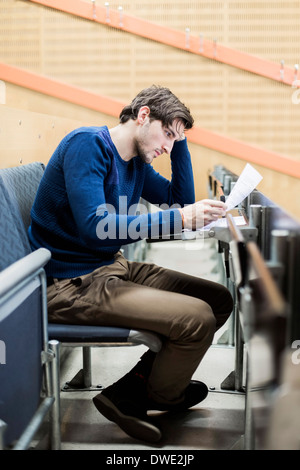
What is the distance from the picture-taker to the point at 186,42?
491cm

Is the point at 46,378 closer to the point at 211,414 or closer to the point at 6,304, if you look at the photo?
the point at 6,304

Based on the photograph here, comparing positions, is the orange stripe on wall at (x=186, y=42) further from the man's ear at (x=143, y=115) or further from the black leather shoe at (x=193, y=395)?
the black leather shoe at (x=193, y=395)

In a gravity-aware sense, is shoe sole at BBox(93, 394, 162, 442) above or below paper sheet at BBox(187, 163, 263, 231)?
below

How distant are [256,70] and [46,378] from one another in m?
4.33

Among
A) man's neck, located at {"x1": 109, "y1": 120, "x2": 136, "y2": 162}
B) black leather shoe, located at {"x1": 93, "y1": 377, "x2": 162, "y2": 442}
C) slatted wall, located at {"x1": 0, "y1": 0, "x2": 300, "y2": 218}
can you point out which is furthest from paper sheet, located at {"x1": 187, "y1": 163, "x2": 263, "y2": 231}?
slatted wall, located at {"x1": 0, "y1": 0, "x2": 300, "y2": 218}

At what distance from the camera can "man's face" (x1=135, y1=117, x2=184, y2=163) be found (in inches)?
64.9

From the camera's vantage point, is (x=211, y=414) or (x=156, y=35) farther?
(x=156, y=35)

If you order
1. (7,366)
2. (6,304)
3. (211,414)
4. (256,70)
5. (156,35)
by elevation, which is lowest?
(211,414)

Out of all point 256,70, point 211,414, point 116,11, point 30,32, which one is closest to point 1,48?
Answer: point 30,32

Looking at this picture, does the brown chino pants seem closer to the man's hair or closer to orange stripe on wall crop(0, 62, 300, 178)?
the man's hair

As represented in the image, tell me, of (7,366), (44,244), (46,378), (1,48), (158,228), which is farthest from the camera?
(1,48)

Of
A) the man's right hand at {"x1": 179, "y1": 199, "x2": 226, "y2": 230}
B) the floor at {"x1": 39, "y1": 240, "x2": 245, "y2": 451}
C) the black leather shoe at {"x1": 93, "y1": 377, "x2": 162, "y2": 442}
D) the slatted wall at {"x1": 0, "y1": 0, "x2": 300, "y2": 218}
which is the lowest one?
the floor at {"x1": 39, "y1": 240, "x2": 245, "y2": 451}

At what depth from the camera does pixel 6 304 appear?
3.45 feet

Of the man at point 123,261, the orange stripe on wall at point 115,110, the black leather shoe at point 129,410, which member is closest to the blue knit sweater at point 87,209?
the man at point 123,261
